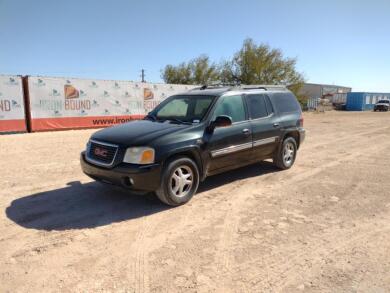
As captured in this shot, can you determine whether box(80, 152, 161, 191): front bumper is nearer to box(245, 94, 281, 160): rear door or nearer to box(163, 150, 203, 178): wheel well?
box(163, 150, 203, 178): wheel well

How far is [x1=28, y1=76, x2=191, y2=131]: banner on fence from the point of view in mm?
14516

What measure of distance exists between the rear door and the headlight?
237cm

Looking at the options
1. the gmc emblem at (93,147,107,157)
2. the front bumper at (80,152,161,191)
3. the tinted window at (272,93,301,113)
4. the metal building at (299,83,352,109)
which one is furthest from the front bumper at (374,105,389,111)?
the gmc emblem at (93,147,107,157)

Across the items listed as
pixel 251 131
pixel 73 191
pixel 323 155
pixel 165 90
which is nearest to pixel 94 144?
pixel 73 191

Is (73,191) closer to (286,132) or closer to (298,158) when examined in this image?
(286,132)

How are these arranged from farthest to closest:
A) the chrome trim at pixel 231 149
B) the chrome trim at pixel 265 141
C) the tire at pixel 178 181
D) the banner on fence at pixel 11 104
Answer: the banner on fence at pixel 11 104 → the chrome trim at pixel 265 141 → the chrome trim at pixel 231 149 → the tire at pixel 178 181

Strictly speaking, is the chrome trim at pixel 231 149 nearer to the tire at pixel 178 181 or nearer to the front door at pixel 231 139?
the front door at pixel 231 139

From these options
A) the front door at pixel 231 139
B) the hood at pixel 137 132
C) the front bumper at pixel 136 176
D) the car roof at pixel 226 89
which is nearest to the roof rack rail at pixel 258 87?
the car roof at pixel 226 89

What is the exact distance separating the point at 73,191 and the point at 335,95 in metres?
57.1

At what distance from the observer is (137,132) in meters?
5.02

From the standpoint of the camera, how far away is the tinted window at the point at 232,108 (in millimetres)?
5719

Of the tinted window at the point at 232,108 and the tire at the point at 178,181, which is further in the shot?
the tinted window at the point at 232,108

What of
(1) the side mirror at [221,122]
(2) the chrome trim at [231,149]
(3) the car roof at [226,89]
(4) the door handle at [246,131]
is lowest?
(2) the chrome trim at [231,149]

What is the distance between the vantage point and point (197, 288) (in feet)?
9.71
